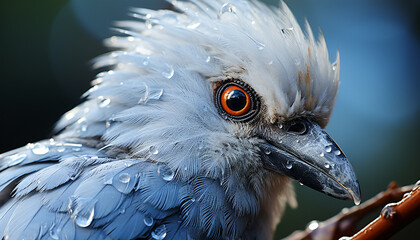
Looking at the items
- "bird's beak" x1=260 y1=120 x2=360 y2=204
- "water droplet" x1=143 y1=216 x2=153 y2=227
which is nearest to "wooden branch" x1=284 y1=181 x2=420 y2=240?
"bird's beak" x1=260 y1=120 x2=360 y2=204

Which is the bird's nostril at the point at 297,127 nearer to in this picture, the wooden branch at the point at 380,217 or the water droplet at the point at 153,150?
the wooden branch at the point at 380,217

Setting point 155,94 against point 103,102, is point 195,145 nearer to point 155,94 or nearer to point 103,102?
point 155,94

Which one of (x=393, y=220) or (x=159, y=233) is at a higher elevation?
(x=393, y=220)

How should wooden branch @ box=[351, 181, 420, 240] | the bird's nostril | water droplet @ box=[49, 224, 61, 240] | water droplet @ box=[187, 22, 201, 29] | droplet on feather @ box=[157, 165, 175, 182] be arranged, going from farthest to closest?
water droplet @ box=[187, 22, 201, 29] → the bird's nostril → droplet on feather @ box=[157, 165, 175, 182] → water droplet @ box=[49, 224, 61, 240] → wooden branch @ box=[351, 181, 420, 240]

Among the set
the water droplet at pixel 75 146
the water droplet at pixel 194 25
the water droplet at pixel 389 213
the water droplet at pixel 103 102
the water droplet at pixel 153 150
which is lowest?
the water droplet at pixel 389 213

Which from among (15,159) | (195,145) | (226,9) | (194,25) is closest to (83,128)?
(15,159)

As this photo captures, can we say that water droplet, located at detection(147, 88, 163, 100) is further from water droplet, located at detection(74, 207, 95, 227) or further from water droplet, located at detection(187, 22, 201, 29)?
water droplet, located at detection(74, 207, 95, 227)

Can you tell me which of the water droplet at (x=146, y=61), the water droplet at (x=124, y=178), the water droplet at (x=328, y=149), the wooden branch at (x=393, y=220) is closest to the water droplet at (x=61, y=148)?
the water droplet at (x=124, y=178)
